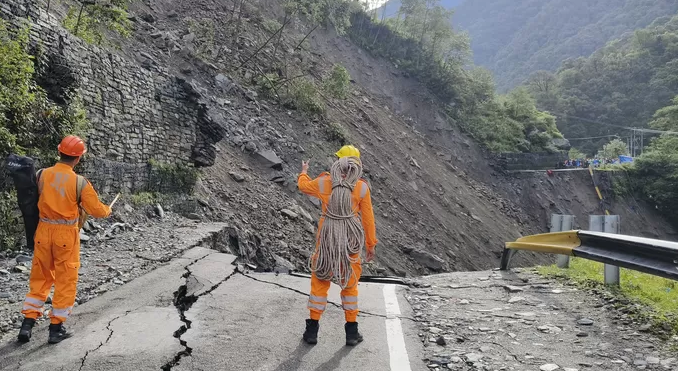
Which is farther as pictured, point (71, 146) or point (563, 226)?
point (563, 226)

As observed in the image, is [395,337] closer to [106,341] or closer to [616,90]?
[106,341]

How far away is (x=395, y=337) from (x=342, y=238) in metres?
1.03

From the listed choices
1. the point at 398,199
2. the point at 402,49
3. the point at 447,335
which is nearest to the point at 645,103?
the point at 402,49

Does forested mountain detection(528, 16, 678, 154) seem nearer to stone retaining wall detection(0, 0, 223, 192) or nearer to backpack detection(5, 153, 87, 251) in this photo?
stone retaining wall detection(0, 0, 223, 192)

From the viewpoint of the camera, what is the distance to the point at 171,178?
1140cm

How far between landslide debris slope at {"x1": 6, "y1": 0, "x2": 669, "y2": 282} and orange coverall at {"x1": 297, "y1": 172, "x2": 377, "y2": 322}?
4572 mm

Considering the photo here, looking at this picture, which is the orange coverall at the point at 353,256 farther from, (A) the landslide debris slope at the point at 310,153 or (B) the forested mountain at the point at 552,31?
(B) the forested mountain at the point at 552,31

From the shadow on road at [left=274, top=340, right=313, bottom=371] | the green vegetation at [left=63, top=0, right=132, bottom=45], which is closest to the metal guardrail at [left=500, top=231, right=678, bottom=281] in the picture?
the shadow on road at [left=274, top=340, right=313, bottom=371]

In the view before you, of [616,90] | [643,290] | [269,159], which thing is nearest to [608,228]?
[643,290]

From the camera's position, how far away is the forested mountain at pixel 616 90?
67.0 metres

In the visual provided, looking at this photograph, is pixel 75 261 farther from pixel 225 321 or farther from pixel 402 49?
pixel 402 49

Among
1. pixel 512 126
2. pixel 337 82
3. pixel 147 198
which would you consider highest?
pixel 337 82

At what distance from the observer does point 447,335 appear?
14.6 ft

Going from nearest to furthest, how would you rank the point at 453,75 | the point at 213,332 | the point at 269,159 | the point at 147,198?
the point at 213,332 → the point at 147,198 → the point at 269,159 → the point at 453,75
